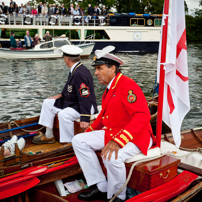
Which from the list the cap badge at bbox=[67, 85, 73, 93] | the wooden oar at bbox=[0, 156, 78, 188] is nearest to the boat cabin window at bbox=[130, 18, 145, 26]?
the cap badge at bbox=[67, 85, 73, 93]

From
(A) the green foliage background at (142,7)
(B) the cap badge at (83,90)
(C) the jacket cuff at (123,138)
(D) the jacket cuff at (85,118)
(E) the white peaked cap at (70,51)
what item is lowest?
(D) the jacket cuff at (85,118)

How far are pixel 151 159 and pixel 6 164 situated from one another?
182 centimetres

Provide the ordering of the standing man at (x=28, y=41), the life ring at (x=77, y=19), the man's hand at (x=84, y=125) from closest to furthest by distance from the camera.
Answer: the man's hand at (x=84, y=125), the standing man at (x=28, y=41), the life ring at (x=77, y=19)

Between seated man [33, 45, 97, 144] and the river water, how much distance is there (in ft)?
12.6

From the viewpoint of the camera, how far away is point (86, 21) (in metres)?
25.0

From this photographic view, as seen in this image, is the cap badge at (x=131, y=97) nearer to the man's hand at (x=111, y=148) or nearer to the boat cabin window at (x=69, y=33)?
the man's hand at (x=111, y=148)

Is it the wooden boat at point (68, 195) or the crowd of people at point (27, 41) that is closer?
the wooden boat at point (68, 195)

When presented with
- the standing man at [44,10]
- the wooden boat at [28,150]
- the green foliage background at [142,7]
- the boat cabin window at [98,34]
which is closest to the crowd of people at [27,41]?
the standing man at [44,10]

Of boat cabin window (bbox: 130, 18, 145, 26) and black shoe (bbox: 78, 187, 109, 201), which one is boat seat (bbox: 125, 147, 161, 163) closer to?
black shoe (bbox: 78, 187, 109, 201)

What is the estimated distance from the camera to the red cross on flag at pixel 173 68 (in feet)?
9.37

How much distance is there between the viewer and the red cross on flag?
286 centimetres

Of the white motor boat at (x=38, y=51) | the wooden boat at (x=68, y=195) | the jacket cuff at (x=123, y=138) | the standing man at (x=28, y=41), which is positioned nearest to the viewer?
the jacket cuff at (x=123, y=138)

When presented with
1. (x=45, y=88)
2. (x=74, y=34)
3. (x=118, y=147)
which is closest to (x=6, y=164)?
(x=118, y=147)

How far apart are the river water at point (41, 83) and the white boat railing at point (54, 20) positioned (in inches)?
224
